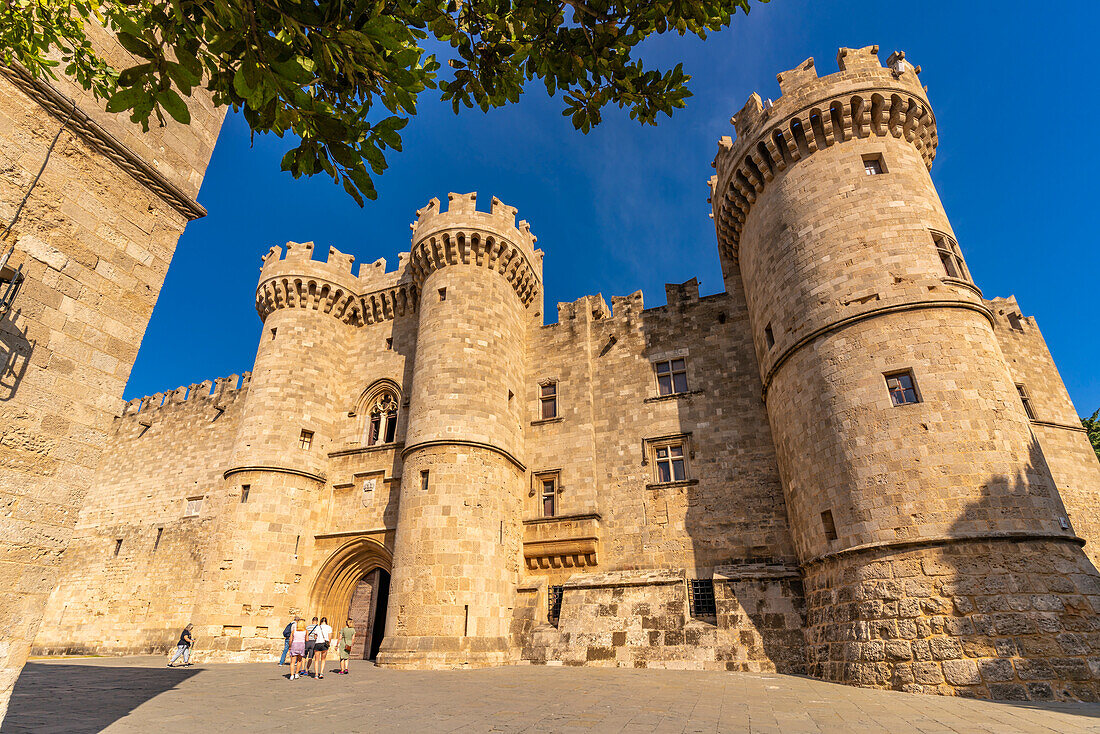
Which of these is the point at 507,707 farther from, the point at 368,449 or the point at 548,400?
the point at 368,449

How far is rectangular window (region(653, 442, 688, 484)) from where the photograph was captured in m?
15.0

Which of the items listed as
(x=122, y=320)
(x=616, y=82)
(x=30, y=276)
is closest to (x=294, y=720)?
(x=122, y=320)

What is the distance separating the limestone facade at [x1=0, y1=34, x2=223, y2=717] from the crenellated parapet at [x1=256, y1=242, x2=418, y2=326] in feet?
43.1

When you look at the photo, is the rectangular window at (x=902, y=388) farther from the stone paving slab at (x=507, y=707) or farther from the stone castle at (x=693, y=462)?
the stone paving slab at (x=507, y=707)

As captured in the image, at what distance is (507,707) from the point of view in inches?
268

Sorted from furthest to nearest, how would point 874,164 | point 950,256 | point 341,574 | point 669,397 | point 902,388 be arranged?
point 341,574, point 669,397, point 874,164, point 950,256, point 902,388

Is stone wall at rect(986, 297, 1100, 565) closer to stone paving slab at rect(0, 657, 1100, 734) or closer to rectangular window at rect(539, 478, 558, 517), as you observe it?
stone paving slab at rect(0, 657, 1100, 734)

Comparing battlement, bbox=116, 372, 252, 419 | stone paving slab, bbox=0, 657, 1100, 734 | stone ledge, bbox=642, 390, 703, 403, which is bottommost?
stone paving slab, bbox=0, 657, 1100, 734

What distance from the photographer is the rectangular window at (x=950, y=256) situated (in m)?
11.5

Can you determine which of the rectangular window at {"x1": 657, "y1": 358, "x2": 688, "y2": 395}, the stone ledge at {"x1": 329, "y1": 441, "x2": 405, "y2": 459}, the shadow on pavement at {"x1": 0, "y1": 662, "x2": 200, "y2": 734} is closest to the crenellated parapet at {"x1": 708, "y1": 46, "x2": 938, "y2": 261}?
the rectangular window at {"x1": 657, "y1": 358, "x2": 688, "y2": 395}

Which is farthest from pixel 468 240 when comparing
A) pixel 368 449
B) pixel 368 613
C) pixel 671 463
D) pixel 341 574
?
pixel 368 613

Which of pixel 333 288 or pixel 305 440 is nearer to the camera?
pixel 305 440

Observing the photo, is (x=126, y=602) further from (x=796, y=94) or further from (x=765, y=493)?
(x=796, y=94)

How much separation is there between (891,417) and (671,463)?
6.15 meters
